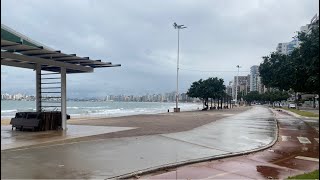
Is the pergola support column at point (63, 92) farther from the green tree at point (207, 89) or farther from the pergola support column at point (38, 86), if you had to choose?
the green tree at point (207, 89)

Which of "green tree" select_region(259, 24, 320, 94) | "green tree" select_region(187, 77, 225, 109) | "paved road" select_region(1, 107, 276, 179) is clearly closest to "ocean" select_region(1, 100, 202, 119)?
"paved road" select_region(1, 107, 276, 179)

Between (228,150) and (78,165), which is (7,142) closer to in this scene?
(78,165)

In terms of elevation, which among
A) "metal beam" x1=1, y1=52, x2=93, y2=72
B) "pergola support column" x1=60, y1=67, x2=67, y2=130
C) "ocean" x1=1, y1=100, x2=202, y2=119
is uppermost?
"metal beam" x1=1, y1=52, x2=93, y2=72

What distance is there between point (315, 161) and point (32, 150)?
27.2ft

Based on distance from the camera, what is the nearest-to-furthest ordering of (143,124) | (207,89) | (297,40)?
(143,124), (297,40), (207,89)

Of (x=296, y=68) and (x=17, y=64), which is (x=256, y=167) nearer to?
(x=17, y=64)

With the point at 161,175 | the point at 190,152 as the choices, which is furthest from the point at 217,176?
the point at 190,152

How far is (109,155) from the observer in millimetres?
10500

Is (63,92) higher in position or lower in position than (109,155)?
higher

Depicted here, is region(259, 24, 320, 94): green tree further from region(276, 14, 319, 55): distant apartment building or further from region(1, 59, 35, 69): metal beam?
region(1, 59, 35, 69): metal beam

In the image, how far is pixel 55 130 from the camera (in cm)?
1755

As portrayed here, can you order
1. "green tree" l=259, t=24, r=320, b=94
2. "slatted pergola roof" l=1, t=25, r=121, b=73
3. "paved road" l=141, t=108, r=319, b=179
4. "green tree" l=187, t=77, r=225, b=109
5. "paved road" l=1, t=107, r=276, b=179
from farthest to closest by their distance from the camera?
"green tree" l=187, t=77, r=225, b=109
"green tree" l=259, t=24, r=320, b=94
"slatted pergola roof" l=1, t=25, r=121, b=73
"paved road" l=141, t=108, r=319, b=179
"paved road" l=1, t=107, r=276, b=179

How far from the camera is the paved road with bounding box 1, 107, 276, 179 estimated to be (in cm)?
823

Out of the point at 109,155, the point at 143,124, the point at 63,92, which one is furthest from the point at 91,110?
the point at 109,155
